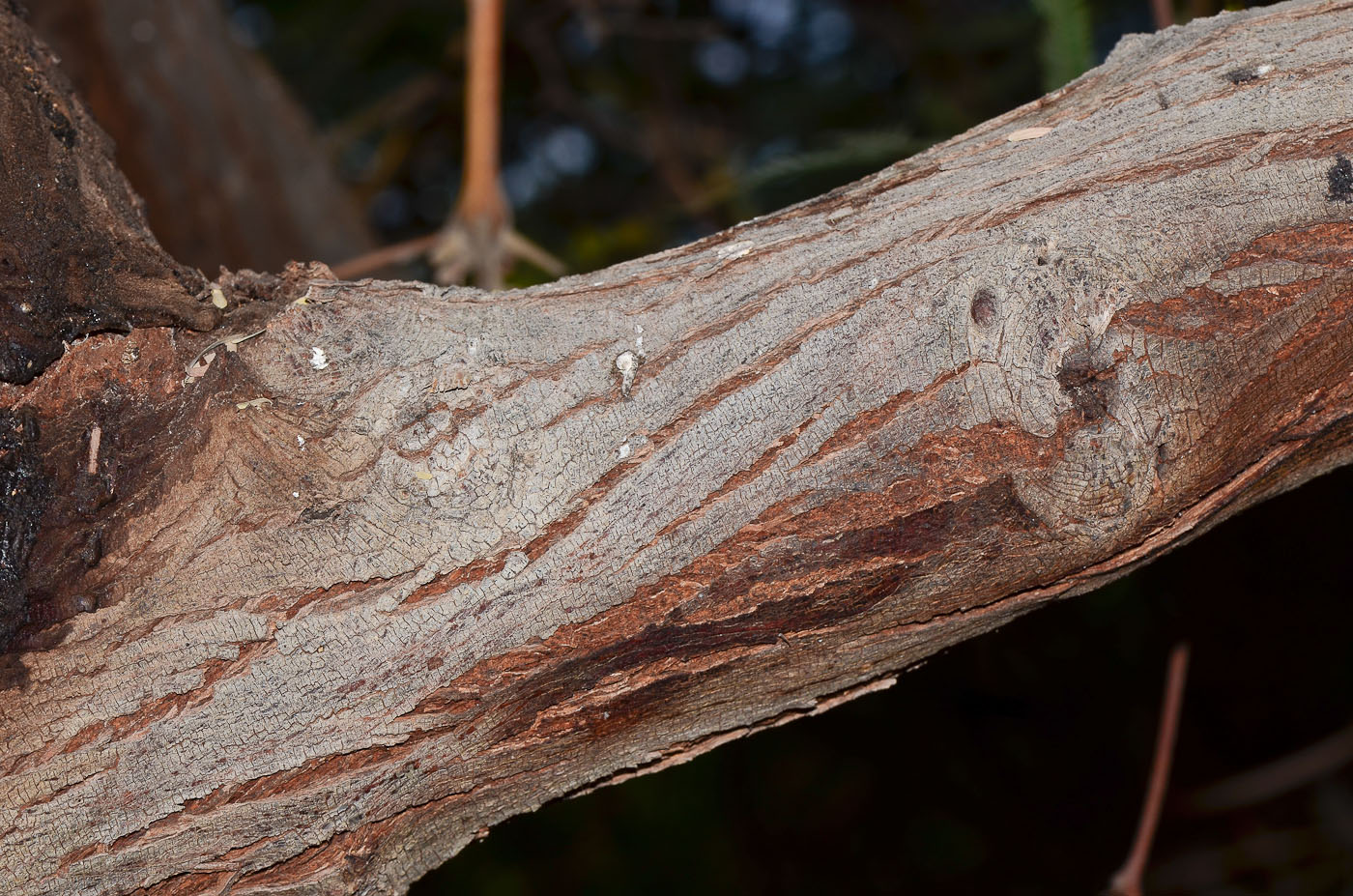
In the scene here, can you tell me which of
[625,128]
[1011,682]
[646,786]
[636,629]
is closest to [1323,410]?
[636,629]

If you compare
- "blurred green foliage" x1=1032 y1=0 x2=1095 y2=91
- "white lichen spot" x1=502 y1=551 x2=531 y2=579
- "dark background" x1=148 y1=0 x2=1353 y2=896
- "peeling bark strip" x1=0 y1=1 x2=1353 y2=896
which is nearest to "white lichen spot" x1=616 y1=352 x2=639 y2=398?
"peeling bark strip" x1=0 y1=1 x2=1353 y2=896

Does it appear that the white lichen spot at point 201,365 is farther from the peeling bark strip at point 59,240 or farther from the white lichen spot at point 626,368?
the white lichen spot at point 626,368

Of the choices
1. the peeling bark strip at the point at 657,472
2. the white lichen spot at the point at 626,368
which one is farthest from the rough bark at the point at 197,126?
the white lichen spot at the point at 626,368

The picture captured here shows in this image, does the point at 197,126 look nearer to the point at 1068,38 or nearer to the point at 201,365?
the point at 201,365

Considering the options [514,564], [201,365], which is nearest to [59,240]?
[201,365]

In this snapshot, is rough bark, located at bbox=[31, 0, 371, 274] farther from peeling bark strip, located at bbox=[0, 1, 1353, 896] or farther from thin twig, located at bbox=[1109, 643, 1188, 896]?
thin twig, located at bbox=[1109, 643, 1188, 896]

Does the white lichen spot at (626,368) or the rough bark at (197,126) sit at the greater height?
the rough bark at (197,126)
